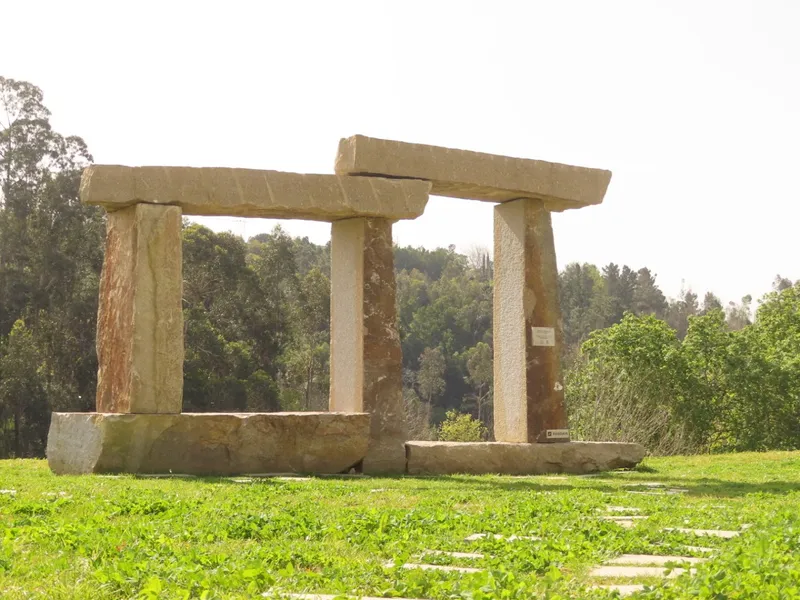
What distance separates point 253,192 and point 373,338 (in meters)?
2.31

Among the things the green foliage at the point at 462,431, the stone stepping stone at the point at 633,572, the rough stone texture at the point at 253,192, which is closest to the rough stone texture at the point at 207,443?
the rough stone texture at the point at 253,192

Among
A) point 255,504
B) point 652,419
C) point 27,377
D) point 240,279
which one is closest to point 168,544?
point 255,504

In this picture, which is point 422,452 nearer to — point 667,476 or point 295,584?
point 667,476

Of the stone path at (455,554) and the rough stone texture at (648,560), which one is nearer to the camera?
the rough stone texture at (648,560)

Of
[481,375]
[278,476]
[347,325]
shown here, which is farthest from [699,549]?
[481,375]

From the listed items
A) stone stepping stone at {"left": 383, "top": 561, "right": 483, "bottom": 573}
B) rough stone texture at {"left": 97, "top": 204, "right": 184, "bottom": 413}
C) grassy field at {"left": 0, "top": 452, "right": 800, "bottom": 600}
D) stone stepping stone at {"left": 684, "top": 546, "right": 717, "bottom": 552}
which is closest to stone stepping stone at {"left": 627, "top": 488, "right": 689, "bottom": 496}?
grassy field at {"left": 0, "top": 452, "right": 800, "bottom": 600}

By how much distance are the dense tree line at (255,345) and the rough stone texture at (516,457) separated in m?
7.91

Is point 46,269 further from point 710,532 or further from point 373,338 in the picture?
point 710,532

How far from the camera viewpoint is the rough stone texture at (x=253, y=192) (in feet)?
38.7

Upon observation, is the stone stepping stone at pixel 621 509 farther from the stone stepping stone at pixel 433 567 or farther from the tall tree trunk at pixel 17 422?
the tall tree trunk at pixel 17 422

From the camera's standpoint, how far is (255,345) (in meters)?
32.1

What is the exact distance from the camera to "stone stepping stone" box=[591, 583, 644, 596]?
14.7 feet

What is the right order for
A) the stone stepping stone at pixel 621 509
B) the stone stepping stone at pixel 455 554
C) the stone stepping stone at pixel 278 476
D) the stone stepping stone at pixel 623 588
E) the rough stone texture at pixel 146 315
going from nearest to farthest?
the stone stepping stone at pixel 623 588, the stone stepping stone at pixel 455 554, the stone stepping stone at pixel 621 509, the stone stepping stone at pixel 278 476, the rough stone texture at pixel 146 315

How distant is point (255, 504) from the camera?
7.84 metres
